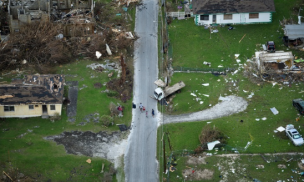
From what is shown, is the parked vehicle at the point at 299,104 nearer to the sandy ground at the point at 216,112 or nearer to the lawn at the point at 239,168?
the sandy ground at the point at 216,112

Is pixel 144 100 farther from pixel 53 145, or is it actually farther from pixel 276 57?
pixel 276 57

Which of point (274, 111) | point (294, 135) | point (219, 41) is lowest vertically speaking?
point (294, 135)

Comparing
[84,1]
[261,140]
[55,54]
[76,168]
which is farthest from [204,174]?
[84,1]

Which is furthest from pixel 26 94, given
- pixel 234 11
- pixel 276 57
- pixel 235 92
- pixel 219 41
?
pixel 234 11

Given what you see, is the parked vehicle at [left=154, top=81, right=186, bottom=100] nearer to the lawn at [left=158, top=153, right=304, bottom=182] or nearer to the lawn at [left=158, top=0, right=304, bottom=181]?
the lawn at [left=158, top=0, right=304, bottom=181]

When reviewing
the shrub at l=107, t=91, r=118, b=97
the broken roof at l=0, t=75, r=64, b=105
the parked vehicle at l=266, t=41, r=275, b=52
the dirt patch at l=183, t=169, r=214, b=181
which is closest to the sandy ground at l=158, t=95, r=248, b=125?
the shrub at l=107, t=91, r=118, b=97
